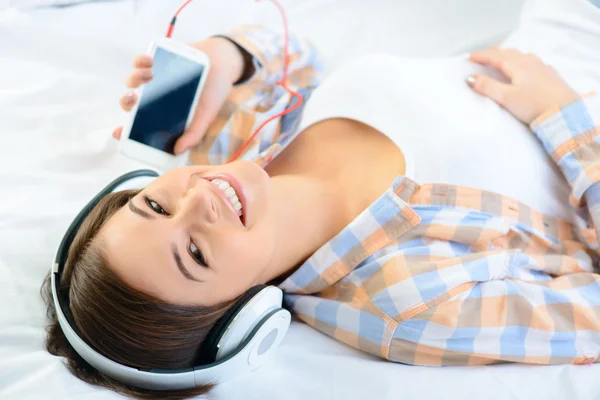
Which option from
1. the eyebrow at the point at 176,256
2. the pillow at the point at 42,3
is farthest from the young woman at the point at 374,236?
the pillow at the point at 42,3

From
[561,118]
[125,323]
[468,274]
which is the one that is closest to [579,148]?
[561,118]

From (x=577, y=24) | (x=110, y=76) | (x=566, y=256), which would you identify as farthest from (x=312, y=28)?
(x=566, y=256)

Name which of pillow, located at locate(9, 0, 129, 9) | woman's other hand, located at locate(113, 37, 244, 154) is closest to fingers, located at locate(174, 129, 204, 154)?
woman's other hand, located at locate(113, 37, 244, 154)

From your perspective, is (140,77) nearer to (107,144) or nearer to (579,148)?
(107,144)

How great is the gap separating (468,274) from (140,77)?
29.0 inches

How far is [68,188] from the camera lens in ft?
3.84

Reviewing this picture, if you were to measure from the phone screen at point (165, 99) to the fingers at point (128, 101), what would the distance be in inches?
2.4

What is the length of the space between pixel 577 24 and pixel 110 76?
3.75 ft

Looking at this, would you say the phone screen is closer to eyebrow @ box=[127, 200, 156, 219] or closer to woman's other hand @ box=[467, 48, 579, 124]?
eyebrow @ box=[127, 200, 156, 219]

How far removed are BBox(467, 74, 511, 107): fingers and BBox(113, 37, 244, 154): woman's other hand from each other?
528mm

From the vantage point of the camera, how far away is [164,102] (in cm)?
115

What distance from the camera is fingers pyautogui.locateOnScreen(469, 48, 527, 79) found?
3.78 feet

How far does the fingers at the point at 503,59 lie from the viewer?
1.15 meters

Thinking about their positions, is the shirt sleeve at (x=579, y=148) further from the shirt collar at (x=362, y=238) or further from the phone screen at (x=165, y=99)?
the phone screen at (x=165, y=99)
